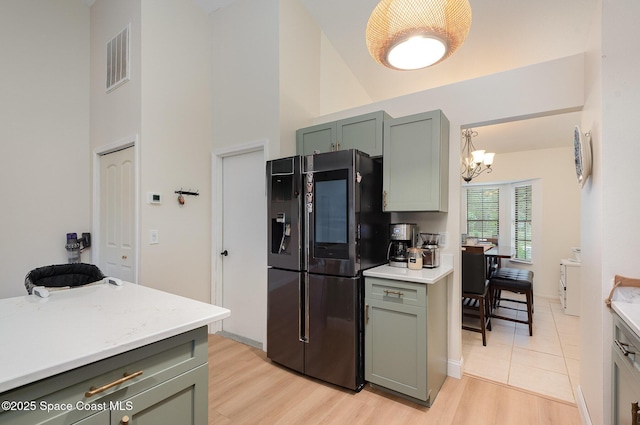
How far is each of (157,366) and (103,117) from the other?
3.18 m

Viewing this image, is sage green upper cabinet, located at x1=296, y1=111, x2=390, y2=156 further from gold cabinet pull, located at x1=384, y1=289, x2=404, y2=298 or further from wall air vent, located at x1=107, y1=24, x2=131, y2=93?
wall air vent, located at x1=107, y1=24, x2=131, y2=93

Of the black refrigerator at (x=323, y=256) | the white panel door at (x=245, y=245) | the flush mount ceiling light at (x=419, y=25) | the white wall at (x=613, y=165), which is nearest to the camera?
the flush mount ceiling light at (x=419, y=25)

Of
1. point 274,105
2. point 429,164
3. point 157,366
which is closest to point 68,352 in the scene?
Answer: point 157,366

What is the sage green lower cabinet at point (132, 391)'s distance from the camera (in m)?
0.78

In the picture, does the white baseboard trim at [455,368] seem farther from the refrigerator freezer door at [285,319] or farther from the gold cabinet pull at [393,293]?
the refrigerator freezer door at [285,319]

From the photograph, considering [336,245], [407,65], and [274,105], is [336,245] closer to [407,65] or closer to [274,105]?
[407,65]

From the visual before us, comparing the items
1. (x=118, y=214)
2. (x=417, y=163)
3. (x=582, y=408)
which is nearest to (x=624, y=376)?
(x=582, y=408)

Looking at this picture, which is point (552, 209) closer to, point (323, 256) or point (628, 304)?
point (628, 304)

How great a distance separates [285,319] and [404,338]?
3.29 feet

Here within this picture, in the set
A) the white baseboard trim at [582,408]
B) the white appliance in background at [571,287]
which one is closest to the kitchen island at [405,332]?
the white baseboard trim at [582,408]

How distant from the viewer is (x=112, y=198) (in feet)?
10.1

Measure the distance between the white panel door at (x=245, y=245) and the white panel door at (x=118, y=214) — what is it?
0.89 m

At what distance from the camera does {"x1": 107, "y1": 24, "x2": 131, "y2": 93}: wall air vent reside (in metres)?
Answer: 2.80

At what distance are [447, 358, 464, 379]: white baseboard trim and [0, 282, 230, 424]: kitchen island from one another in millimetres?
2085
